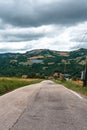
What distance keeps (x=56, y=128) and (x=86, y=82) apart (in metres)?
42.7

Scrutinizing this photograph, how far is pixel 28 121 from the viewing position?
12227 mm

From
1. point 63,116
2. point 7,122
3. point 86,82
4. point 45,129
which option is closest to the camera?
point 45,129

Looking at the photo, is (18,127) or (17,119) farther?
(17,119)

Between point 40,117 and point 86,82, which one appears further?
point 86,82

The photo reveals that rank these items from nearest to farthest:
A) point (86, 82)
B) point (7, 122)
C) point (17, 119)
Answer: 1. point (7, 122)
2. point (17, 119)
3. point (86, 82)

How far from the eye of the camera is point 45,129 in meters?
10.5

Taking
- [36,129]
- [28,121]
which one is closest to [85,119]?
[28,121]

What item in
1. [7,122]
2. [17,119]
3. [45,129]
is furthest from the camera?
[17,119]

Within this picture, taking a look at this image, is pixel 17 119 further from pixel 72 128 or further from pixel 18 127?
pixel 72 128

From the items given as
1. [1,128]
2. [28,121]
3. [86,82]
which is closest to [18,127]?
Result: [1,128]

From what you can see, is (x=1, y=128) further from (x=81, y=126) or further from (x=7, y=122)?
(x=81, y=126)

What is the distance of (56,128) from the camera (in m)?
10.8

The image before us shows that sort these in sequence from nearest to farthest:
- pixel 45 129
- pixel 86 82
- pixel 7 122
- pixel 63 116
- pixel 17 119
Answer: pixel 45 129 < pixel 7 122 < pixel 17 119 < pixel 63 116 < pixel 86 82

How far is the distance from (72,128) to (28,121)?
199cm
